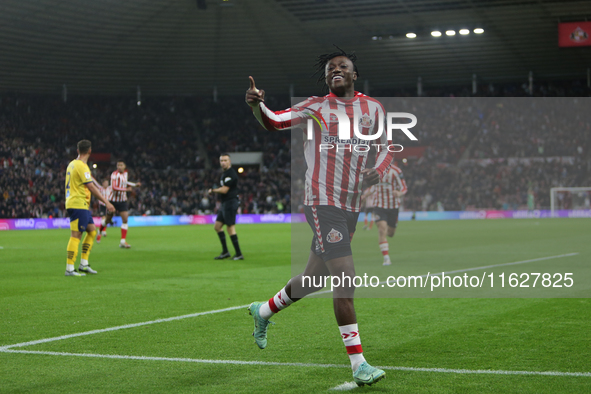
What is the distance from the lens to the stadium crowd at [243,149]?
35344mm

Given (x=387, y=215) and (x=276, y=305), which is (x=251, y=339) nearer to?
(x=276, y=305)

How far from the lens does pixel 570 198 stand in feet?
114

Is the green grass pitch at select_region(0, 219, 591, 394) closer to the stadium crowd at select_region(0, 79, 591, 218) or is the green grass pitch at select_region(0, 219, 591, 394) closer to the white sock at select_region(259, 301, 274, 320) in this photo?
the white sock at select_region(259, 301, 274, 320)

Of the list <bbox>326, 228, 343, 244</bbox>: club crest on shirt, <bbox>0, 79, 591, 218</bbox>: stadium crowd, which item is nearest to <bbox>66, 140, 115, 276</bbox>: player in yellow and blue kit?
<bbox>326, 228, 343, 244</bbox>: club crest on shirt

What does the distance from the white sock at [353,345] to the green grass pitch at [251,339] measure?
180mm

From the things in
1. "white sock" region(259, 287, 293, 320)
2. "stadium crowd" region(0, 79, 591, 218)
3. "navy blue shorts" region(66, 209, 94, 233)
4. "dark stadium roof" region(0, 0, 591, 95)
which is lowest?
"white sock" region(259, 287, 293, 320)

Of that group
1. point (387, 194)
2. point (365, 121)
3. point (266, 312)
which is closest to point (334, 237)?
point (365, 121)

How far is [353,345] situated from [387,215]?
8620 millimetres

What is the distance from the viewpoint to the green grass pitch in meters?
4.39

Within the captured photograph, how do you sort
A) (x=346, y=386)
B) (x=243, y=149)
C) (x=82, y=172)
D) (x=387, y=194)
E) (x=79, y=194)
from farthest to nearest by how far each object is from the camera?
(x=243, y=149), (x=387, y=194), (x=79, y=194), (x=82, y=172), (x=346, y=386)

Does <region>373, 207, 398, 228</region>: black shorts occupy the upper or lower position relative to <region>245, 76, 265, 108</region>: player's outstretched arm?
lower

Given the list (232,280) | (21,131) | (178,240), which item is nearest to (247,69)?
(21,131)

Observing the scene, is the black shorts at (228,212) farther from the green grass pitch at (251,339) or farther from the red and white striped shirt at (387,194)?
the red and white striped shirt at (387,194)

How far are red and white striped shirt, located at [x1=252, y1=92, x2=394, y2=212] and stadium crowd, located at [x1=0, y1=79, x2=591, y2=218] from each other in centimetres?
3013
